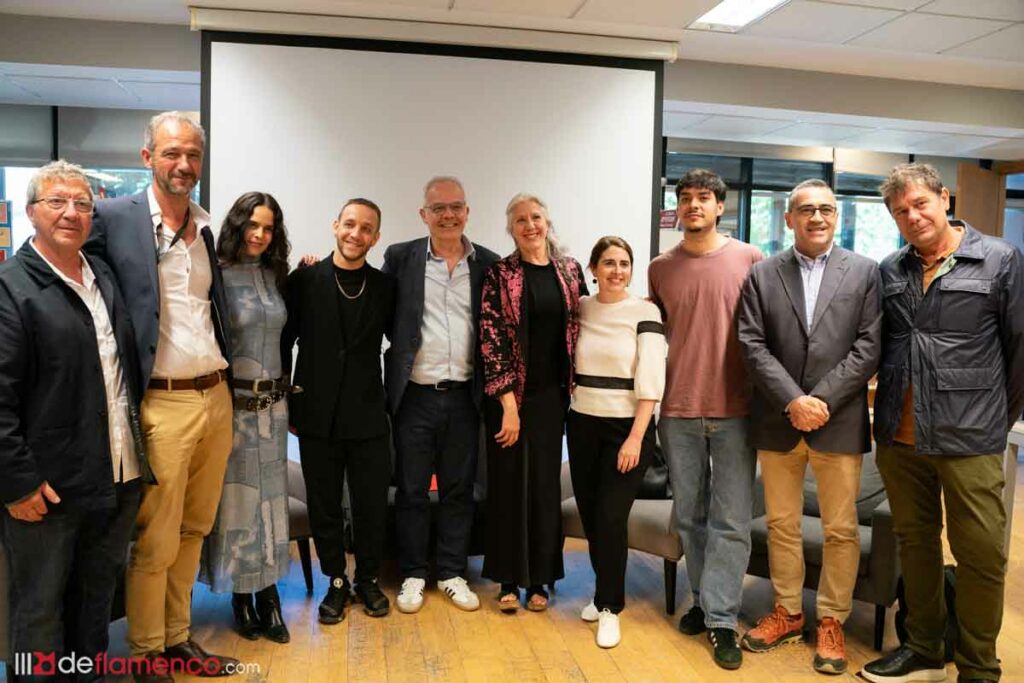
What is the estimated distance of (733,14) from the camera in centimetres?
454

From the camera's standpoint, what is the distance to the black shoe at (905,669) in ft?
8.43

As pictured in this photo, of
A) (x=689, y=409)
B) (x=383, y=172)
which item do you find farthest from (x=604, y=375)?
(x=383, y=172)

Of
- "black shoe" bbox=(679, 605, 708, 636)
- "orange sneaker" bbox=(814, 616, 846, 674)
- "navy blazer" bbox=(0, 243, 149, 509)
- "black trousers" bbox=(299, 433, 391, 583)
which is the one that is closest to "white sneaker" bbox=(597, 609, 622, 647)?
"black shoe" bbox=(679, 605, 708, 636)

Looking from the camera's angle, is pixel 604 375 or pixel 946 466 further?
pixel 604 375

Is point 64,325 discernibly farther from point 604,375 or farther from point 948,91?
point 948,91

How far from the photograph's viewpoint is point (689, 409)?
8.96 feet

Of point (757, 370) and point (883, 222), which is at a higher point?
point (883, 222)

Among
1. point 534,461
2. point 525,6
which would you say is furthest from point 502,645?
point 525,6

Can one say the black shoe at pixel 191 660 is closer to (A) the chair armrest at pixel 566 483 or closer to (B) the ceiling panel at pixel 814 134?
(A) the chair armrest at pixel 566 483

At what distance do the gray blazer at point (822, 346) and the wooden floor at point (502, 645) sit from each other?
0.83 metres

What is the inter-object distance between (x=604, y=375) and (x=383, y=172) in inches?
95.0

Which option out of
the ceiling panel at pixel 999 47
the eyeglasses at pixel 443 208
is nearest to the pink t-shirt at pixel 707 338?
the eyeglasses at pixel 443 208

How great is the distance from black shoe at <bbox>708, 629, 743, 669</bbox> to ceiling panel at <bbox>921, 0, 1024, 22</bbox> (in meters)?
3.60

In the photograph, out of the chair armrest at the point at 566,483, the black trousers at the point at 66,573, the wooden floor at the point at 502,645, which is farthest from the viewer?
the chair armrest at the point at 566,483
